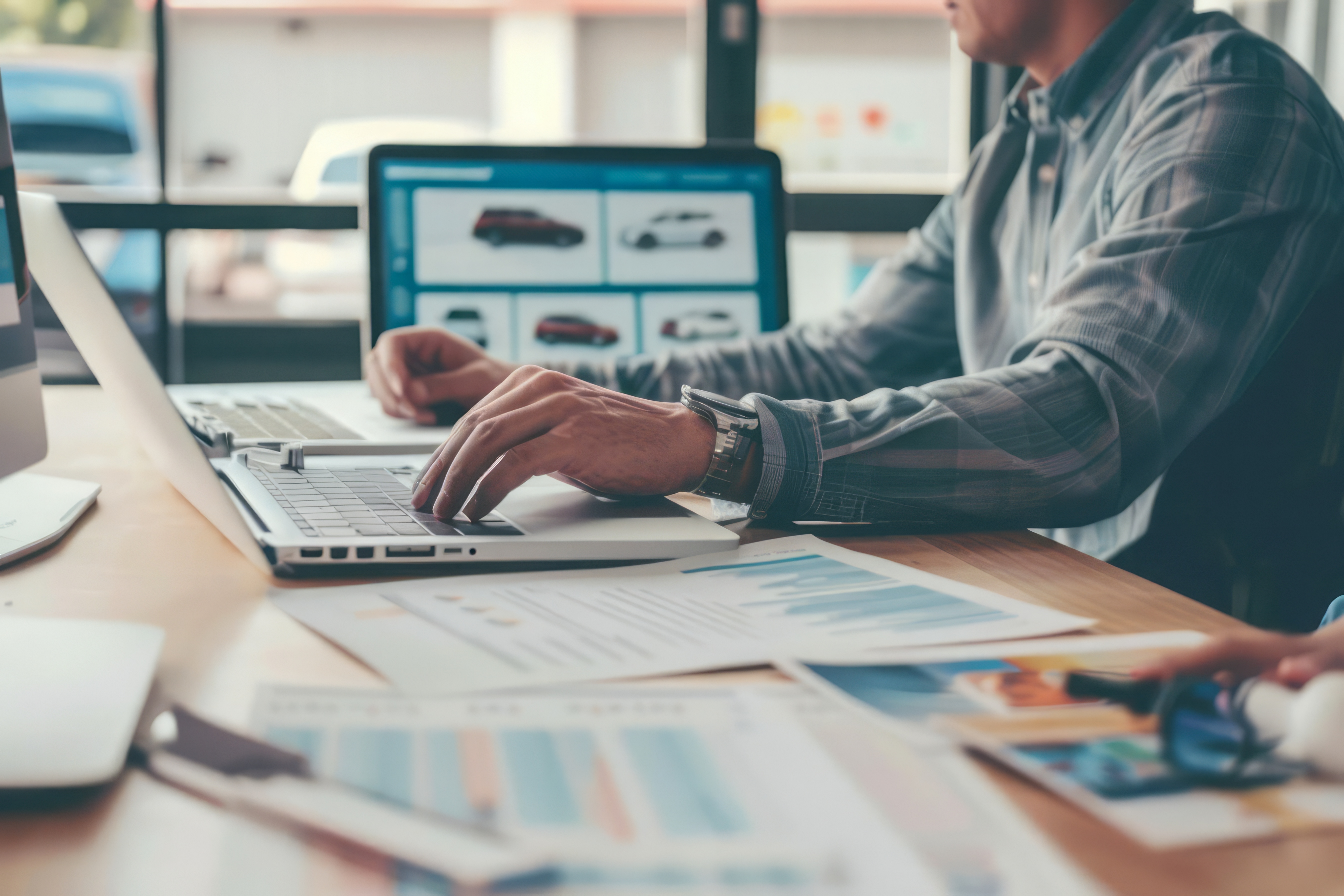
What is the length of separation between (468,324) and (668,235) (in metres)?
0.27

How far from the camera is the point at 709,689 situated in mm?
418

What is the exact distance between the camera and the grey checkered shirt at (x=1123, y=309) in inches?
27.9

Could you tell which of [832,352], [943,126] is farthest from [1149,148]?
[943,126]

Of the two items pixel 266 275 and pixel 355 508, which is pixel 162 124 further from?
pixel 355 508

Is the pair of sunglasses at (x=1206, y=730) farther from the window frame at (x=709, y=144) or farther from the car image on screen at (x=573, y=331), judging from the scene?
the window frame at (x=709, y=144)

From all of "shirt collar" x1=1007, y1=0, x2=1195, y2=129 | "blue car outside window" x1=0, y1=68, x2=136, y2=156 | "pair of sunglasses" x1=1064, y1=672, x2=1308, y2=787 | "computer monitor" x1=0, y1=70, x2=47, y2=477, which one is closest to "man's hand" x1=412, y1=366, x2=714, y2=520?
"computer monitor" x1=0, y1=70, x2=47, y2=477

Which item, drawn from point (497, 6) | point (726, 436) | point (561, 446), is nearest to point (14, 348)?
point (561, 446)

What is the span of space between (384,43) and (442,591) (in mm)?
3152

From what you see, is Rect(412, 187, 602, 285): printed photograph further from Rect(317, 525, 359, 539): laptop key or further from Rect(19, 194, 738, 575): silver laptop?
Rect(317, 525, 359, 539): laptop key

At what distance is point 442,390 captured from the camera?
104 centimetres

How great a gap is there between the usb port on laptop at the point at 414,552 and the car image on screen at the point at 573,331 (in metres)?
0.77

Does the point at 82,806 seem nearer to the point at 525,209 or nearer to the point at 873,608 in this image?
the point at 873,608

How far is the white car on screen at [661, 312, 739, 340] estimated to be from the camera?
1365mm

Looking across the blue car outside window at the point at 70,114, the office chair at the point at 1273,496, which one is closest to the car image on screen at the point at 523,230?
the office chair at the point at 1273,496
